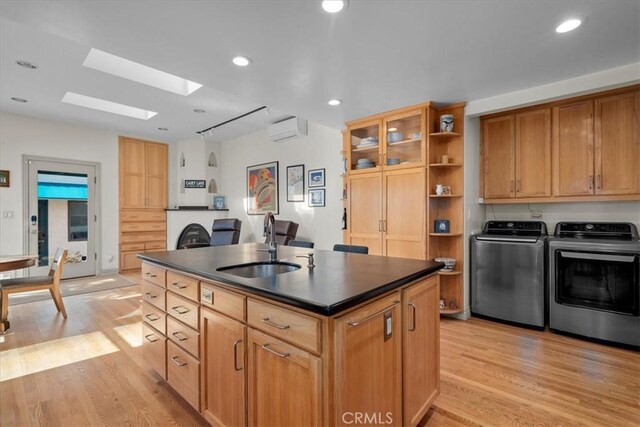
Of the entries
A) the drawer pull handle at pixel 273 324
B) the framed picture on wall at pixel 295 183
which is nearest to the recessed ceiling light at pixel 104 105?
the framed picture on wall at pixel 295 183

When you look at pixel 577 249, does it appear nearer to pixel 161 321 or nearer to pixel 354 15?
pixel 354 15

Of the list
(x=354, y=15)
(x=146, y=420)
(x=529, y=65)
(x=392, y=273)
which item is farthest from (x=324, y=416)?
(x=529, y=65)

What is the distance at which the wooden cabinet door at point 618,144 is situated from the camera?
2812 mm

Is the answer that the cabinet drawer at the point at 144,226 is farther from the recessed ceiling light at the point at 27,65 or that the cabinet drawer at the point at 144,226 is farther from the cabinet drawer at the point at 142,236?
the recessed ceiling light at the point at 27,65

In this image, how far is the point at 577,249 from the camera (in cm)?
287

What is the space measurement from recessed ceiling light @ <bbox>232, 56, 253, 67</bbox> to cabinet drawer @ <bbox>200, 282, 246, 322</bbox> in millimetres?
1742

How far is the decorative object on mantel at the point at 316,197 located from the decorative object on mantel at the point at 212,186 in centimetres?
281

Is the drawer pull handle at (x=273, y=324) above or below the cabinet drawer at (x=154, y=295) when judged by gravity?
above

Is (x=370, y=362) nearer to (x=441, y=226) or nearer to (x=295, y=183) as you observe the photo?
(x=441, y=226)

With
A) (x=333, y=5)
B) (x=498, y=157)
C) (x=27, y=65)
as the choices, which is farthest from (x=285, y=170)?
(x=333, y=5)

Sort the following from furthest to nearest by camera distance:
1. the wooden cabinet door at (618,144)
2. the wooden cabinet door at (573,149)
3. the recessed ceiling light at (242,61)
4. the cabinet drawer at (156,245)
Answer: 1. the cabinet drawer at (156,245)
2. the wooden cabinet door at (573,149)
3. the wooden cabinet door at (618,144)
4. the recessed ceiling light at (242,61)

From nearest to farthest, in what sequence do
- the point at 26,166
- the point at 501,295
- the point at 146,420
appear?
the point at 146,420
the point at 501,295
the point at 26,166

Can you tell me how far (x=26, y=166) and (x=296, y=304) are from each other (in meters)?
6.08

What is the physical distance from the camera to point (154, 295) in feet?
7.06
